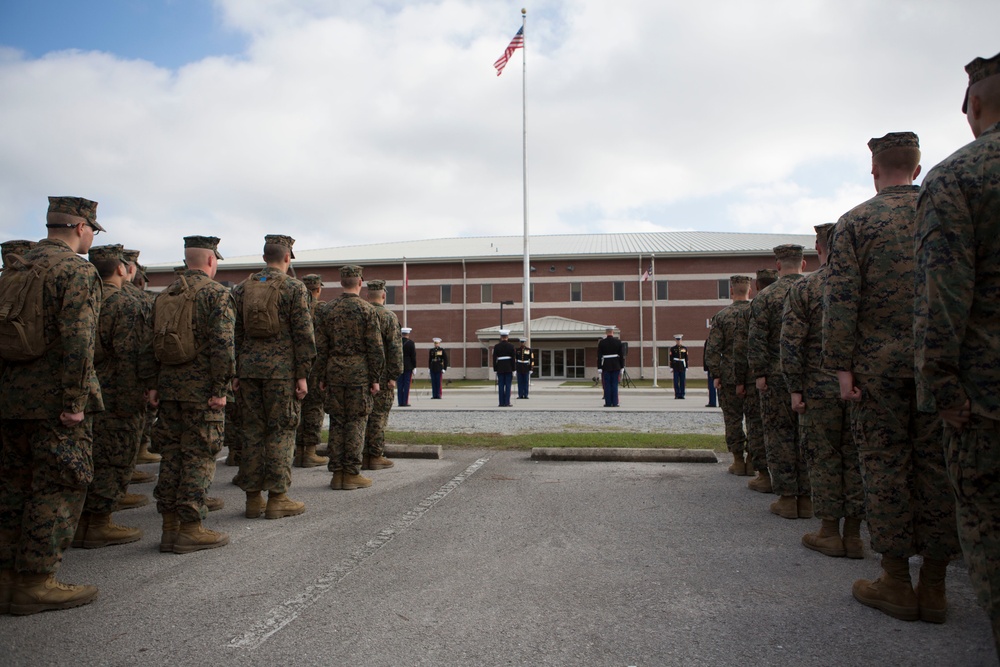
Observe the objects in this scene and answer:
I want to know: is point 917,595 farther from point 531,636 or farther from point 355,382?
point 355,382

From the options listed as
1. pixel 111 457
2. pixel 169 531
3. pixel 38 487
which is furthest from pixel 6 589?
pixel 111 457

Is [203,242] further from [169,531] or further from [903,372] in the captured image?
[903,372]

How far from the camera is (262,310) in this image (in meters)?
5.47

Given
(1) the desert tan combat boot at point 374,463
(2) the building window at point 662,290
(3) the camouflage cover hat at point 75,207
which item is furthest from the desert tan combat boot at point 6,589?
(2) the building window at point 662,290

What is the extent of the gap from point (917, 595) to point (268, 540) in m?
4.19

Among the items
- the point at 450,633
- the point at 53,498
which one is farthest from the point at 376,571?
the point at 53,498

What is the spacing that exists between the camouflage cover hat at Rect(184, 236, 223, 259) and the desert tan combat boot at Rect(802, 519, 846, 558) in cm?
515

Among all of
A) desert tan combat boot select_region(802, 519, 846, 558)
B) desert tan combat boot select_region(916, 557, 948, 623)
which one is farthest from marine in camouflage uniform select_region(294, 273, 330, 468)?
desert tan combat boot select_region(916, 557, 948, 623)

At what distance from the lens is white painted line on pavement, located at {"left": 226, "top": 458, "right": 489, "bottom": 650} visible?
2908 mm

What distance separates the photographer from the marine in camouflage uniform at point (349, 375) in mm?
6566

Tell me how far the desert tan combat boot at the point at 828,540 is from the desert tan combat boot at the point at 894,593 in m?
0.93

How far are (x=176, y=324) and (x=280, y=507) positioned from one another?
1.84 metres

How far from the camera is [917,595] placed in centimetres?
316

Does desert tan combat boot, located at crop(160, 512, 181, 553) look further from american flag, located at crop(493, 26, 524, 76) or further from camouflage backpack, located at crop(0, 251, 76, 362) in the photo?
american flag, located at crop(493, 26, 524, 76)
